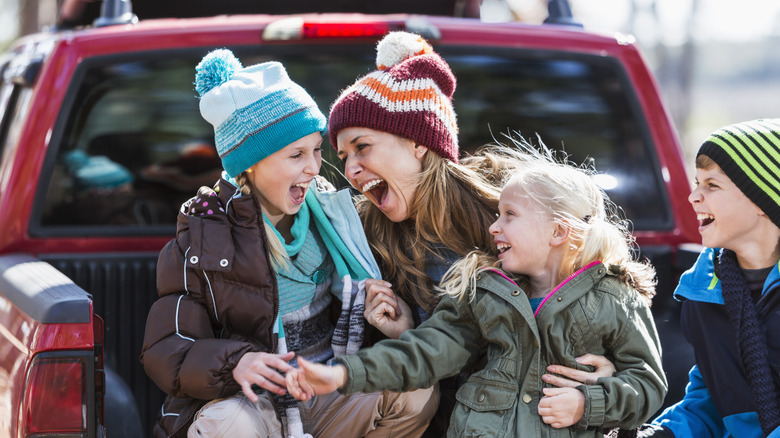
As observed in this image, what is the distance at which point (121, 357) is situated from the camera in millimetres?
3115

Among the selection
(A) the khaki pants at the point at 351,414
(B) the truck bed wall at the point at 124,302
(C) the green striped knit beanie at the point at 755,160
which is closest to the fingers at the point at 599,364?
(A) the khaki pants at the point at 351,414

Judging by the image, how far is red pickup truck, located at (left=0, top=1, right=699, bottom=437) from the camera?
3123 millimetres

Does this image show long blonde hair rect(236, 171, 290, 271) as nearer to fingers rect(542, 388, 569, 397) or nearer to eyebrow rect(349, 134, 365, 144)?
eyebrow rect(349, 134, 365, 144)

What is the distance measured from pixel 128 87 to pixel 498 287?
1.74 meters

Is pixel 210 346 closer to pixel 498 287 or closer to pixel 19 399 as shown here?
pixel 19 399

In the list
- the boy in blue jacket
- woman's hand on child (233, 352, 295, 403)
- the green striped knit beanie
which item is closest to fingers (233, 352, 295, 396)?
woman's hand on child (233, 352, 295, 403)

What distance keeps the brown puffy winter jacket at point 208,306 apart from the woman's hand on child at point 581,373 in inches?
31.7

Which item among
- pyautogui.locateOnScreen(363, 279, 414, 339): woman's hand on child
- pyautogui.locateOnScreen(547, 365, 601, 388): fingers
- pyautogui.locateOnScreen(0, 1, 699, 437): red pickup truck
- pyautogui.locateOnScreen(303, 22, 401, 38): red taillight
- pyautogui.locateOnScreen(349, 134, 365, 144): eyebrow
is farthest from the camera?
pyautogui.locateOnScreen(303, 22, 401, 38): red taillight

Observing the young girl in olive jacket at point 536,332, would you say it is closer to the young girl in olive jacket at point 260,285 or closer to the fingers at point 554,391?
the fingers at point 554,391

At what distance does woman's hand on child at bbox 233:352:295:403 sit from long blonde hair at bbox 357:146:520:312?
2.03 feet

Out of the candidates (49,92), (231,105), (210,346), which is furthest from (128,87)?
(210,346)

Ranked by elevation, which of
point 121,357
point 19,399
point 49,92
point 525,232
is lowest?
point 121,357

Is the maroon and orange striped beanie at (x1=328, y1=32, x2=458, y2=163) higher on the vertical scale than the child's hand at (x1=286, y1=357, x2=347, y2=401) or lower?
higher

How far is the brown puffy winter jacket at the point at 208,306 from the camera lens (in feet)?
8.20
